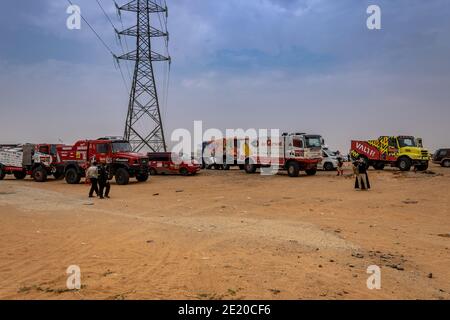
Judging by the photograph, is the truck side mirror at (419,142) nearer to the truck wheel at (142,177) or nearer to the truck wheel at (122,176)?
the truck wheel at (142,177)

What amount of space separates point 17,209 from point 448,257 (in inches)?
491

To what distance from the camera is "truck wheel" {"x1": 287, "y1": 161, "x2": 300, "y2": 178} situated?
2691 cm

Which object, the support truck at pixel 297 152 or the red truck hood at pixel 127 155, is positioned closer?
the red truck hood at pixel 127 155

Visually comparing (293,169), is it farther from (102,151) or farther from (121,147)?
(102,151)

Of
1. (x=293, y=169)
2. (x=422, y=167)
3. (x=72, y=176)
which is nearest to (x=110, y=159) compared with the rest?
(x=72, y=176)

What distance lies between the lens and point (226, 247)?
326 inches

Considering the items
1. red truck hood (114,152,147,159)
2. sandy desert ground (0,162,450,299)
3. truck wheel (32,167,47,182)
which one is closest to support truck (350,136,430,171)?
sandy desert ground (0,162,450,299)

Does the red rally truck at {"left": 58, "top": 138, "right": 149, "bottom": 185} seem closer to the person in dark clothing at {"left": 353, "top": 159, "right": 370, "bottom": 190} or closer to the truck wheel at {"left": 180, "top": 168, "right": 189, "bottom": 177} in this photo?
the truck wheel at {"left": 180, "top": 168, "right": 189, "bottom": 177}

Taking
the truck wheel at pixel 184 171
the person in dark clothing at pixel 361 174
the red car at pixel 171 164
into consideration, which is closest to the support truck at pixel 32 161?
the red car at pixel 171 164

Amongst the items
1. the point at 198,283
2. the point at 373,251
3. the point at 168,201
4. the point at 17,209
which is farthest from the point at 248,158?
the point at 198,283

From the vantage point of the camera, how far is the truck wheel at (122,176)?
2359 cm

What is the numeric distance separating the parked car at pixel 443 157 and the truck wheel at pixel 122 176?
30431 mm

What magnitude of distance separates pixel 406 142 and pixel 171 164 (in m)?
17.2
